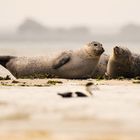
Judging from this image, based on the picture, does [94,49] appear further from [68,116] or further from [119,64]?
[68,116]

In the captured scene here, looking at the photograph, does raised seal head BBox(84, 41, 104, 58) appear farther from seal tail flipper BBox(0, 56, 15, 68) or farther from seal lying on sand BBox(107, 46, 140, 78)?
seal tail flipper BBox(0, 56, 15, 68)

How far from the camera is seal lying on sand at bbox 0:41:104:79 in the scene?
12.4 meters

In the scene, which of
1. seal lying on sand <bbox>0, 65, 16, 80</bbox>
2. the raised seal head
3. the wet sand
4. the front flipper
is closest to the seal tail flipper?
seal lying on sand <bbox>0, 65, 16, 80</bbox>

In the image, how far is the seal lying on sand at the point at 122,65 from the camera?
12.3 metres

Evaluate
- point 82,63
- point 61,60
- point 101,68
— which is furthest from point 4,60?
point 101,68

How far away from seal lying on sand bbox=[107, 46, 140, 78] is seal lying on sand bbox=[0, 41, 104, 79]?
0.39 meters

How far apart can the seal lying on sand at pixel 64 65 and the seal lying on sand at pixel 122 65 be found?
386 mm

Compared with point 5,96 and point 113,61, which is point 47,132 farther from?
point 113,61

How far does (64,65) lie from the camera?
1244 centimetres

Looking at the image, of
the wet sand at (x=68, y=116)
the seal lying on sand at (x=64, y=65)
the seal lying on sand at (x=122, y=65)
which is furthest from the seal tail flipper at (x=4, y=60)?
the wet sand at (x=68, y=116)

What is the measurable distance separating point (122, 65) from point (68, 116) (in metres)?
7.13

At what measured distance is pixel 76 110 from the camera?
5789 millimetres

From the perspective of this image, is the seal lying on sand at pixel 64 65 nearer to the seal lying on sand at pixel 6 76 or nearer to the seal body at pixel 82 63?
the seal body at pixel 82 63

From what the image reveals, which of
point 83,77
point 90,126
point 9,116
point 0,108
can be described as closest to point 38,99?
point 0,108
